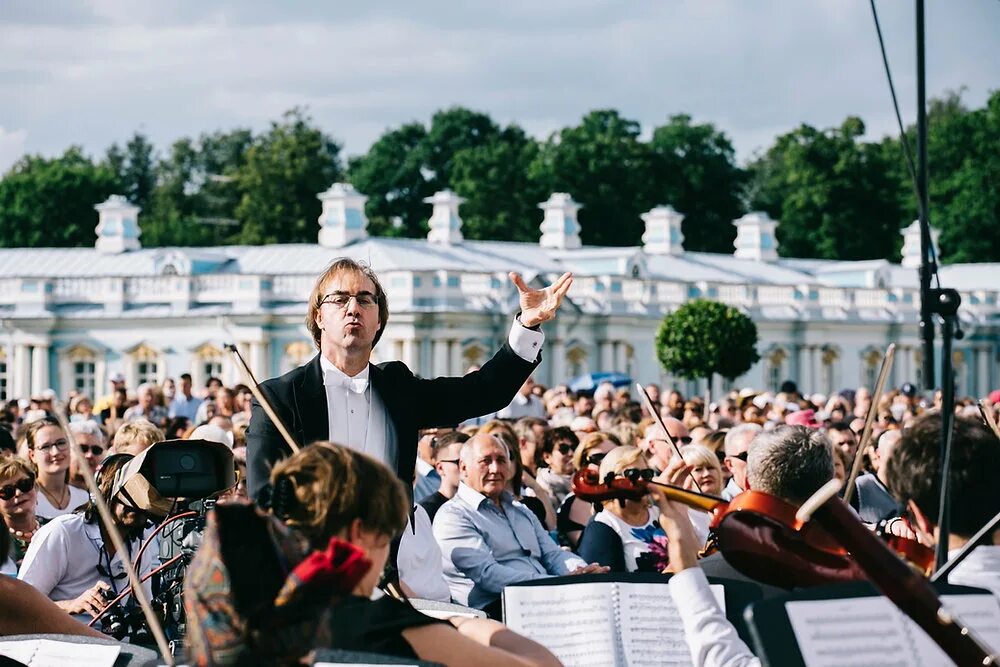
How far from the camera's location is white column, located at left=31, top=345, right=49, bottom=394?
156 ft

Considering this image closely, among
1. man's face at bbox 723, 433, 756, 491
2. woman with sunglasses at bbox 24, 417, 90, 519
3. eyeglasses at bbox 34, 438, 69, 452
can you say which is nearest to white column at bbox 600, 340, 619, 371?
man's face at bbox 723, 433, 756, 491

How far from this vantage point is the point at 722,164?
79.6 metres

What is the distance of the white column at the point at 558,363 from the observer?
47.3 m

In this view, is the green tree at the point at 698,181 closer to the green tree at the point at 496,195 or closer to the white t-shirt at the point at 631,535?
the green tree at the point at 496,195

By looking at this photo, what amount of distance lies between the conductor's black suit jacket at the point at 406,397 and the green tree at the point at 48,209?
2670 inches

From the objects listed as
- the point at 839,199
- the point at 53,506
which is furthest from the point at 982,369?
the point at 53,506

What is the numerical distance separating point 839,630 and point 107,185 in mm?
73249

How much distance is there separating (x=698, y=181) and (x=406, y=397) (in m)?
72.3

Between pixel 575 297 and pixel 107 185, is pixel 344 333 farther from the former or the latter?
pixel 107 185

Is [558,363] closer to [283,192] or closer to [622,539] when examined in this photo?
[283,192]

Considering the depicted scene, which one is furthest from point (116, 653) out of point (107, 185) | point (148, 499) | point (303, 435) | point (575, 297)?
→ point (107, 185)

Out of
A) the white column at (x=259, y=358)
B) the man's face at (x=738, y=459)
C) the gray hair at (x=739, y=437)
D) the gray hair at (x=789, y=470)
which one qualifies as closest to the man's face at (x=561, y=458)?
the gray hair at (x=739, y=437)

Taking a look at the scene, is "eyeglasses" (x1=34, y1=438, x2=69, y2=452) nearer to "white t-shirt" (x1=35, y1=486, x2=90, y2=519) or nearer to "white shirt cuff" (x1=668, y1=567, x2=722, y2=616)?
"white t-shirt" (x1=35, y1=486, x2=90, y2=519)

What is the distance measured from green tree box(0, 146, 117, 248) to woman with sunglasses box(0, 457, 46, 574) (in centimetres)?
6546
